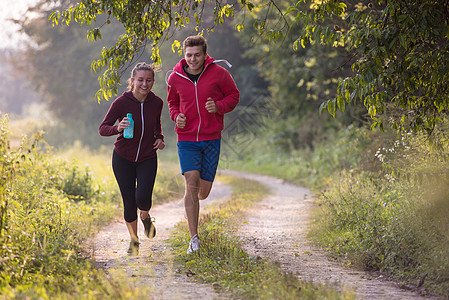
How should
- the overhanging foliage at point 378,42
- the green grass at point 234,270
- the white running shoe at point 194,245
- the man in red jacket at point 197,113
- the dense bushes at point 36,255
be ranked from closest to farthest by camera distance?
1. the dense bushes at point 36,255
2. the green grass at point 234,270
3. the overhanging foliage at point 378,42
4. the white running shoe at point 194,245
5. the man in red jacket at point 197,113

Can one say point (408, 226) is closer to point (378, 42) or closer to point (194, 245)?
point (378, 42)

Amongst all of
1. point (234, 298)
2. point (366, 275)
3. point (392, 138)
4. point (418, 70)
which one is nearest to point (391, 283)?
point (366, 275)

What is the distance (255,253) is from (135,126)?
1.91 meters

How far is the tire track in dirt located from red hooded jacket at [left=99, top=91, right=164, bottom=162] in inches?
63.9

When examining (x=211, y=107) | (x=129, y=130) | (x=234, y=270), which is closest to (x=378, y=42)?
(x=211, y=107)

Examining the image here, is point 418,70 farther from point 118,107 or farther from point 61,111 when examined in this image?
point 61,111

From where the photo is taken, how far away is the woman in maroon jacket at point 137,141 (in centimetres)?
590

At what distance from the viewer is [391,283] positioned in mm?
4875

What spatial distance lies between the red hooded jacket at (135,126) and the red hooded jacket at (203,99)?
0.33 m

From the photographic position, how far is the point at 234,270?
479 centimetres

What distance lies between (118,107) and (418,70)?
10.2ft

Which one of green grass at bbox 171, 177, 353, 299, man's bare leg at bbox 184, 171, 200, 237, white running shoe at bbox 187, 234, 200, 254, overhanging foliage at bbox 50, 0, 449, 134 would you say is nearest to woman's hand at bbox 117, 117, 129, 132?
overhanging foliage at bbox 50, 0, 449, 134

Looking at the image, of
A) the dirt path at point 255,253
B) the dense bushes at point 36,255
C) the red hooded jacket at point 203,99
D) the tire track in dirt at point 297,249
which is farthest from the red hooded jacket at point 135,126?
the tire track in dirt at point 297,249

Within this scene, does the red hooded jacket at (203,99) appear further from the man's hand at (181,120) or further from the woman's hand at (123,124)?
the woman's hand at (123,124)
